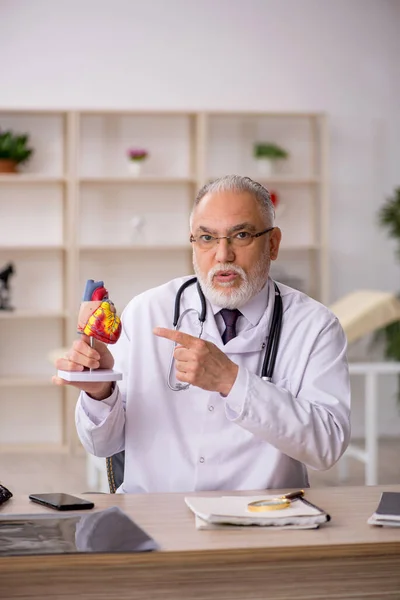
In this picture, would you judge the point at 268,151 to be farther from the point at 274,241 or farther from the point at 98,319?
the point at 98,319

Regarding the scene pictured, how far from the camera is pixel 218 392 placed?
6.54 ft

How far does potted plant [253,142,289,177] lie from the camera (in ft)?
20.6

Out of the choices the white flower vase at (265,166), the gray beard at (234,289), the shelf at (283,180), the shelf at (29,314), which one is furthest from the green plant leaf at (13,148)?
the gray beard at (234,289)

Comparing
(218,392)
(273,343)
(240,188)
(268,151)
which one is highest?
(268,151)

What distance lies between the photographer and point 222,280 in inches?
84.1

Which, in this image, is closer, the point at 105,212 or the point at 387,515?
the point at 387,515

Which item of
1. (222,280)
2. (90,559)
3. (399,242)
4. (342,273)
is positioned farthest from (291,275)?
(90,559)

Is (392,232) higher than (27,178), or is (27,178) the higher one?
(27,178)

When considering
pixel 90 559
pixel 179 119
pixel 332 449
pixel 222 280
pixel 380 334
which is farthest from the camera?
pixel 179 119

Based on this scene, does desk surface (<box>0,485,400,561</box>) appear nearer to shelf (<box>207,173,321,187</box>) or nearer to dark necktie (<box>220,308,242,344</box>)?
dark necktie (<box>220,308,242,344</box>)

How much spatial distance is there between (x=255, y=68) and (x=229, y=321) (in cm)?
460

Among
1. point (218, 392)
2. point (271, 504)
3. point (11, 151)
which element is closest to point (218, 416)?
point (218, 392)

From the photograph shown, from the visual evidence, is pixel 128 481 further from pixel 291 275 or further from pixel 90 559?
pixel 291 275

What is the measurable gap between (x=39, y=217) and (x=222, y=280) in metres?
4.40
